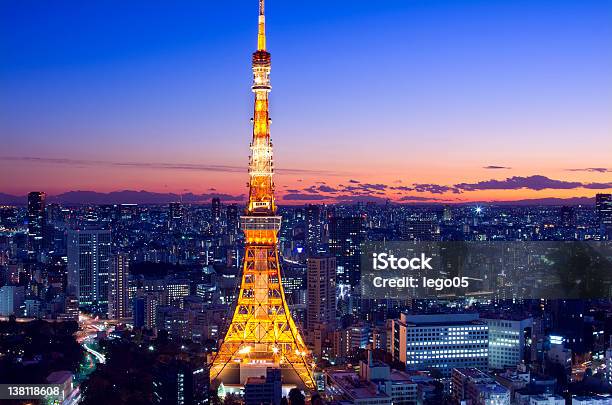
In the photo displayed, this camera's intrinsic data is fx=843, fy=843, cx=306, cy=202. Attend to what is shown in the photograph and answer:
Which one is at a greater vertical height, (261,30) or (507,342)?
(261,30)

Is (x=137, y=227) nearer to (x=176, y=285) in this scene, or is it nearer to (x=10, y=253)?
(x=10, y=253)

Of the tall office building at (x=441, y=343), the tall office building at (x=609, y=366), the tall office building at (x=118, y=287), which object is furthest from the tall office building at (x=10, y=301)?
the tall office building at (x=609, y=366)

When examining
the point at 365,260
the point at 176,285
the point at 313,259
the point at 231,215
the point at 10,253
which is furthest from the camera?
the point at 231,215

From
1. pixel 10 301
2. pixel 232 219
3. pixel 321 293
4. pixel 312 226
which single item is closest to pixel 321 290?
pixel 321 293

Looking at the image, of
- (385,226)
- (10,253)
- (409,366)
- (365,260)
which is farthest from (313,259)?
(10,253)

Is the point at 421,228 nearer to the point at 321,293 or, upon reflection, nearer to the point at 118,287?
the point at 321,293

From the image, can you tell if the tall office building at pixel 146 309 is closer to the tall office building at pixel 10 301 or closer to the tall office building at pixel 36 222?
the tall office building at pixel 10 301
